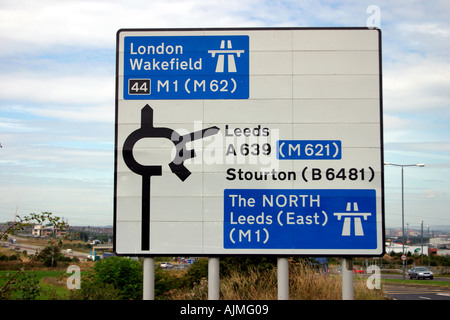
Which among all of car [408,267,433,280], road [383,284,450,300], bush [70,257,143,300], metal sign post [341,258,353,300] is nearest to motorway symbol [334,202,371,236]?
metal sign post [341,258,353,300]

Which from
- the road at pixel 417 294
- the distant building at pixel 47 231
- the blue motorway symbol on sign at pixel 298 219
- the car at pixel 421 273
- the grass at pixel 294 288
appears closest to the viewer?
the blue motorway symbol on sign at pixel 298 219

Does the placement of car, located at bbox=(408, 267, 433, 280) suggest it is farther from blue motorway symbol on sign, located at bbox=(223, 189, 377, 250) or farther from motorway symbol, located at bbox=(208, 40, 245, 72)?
motorway symbol, located at bbox=(208, 40, 245, 72)

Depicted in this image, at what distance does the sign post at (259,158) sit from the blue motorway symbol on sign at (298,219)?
0.01 metres

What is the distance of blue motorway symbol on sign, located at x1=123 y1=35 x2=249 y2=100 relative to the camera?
Result: 621 centimetres

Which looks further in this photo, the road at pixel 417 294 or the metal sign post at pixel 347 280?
the road at pixel 417 294

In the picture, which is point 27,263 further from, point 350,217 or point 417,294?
point 417,294

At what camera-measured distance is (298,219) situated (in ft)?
19.9

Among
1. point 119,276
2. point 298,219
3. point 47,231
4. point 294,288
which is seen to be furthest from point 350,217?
point 119,276

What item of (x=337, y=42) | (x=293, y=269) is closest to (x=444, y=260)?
(x=293, y=269)

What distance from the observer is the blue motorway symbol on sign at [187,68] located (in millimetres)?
6215

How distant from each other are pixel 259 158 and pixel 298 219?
96 cm

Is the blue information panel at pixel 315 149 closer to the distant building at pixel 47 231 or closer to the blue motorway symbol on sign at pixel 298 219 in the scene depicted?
the blue motorway symbol on sign at pixel 298 219

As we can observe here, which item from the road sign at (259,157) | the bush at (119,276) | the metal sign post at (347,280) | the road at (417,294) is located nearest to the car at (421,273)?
the road at (417,294)

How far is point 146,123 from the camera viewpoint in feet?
20.3
